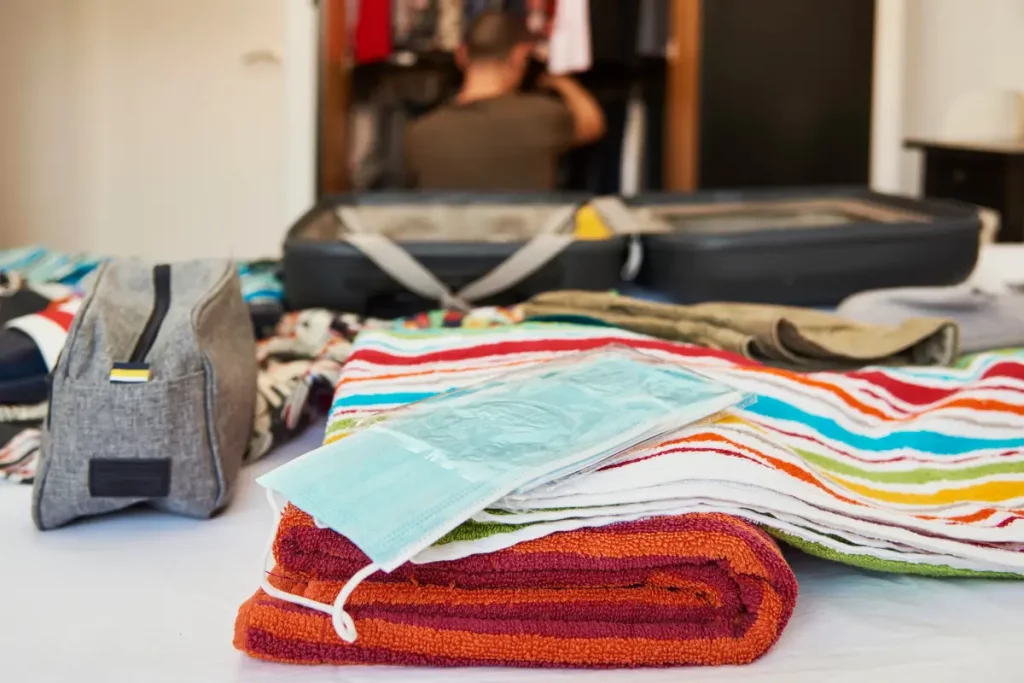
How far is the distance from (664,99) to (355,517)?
9.92ft

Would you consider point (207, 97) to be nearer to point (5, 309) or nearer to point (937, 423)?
point (5, 309)

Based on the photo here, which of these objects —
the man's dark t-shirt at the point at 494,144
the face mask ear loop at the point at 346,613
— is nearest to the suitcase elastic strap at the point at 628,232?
the face mask ear loop at the point at 346,613

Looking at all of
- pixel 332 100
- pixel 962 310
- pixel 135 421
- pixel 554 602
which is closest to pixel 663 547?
pixel 554 602

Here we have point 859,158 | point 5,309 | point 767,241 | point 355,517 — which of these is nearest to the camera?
point 355,517

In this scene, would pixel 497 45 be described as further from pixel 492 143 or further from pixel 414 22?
pixel 492 143

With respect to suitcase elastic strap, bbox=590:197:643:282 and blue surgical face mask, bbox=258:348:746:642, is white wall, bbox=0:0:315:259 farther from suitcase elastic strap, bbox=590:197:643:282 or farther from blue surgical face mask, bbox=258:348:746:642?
blue surgical face mask, bbox=258:348:746:642

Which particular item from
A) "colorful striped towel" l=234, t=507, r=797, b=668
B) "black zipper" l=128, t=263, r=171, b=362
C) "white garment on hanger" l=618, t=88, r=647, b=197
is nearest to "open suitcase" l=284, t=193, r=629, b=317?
"black zipper" l=128, t=263, r=171, b=362

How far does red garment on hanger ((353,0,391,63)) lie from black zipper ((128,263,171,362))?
8.20ft

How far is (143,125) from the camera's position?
11.6ft

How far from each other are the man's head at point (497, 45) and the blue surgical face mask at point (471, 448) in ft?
8.37

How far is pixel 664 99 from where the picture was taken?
11.2ft

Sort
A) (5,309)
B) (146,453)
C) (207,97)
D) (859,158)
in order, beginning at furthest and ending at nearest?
(207,97)
(859,158)
(5,309)
(146,453)

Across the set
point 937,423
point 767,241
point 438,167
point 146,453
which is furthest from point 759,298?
point 438,167

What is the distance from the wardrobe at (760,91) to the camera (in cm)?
→ 318
